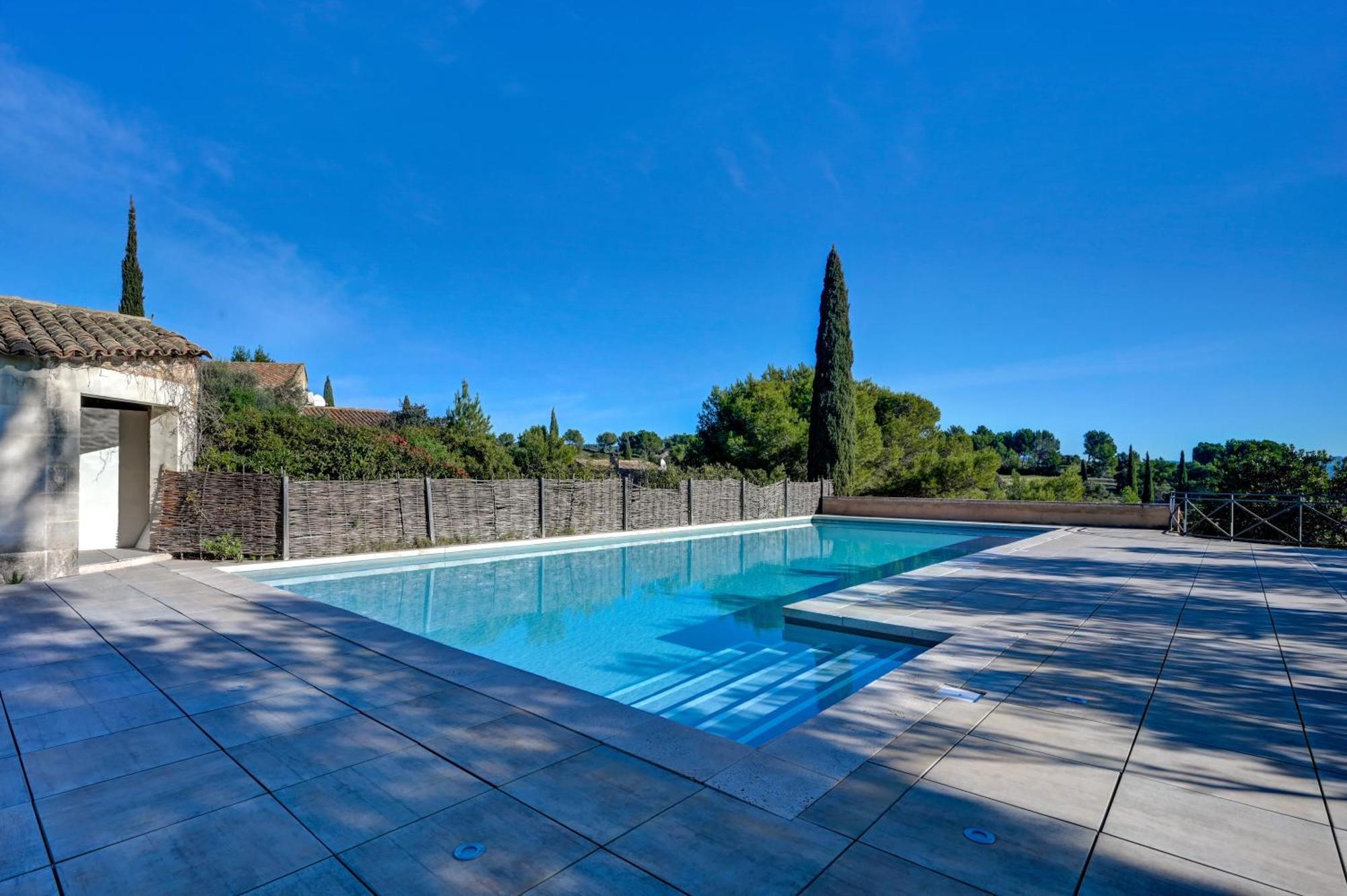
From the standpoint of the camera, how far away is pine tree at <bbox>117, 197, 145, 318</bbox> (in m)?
20.9

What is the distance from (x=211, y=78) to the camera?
517 inches

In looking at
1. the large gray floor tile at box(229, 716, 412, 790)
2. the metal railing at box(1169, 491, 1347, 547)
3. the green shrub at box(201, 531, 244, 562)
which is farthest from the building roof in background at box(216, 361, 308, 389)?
the metal railing at box(1169, 491, 1347, 547)

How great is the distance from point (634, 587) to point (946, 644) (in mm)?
5657

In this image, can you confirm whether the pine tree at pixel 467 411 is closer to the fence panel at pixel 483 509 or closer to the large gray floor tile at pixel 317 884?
the fence panel at pixel 483 509

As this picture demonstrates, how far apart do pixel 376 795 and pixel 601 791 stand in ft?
3.11

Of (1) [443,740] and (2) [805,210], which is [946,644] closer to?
(1) [443,740]

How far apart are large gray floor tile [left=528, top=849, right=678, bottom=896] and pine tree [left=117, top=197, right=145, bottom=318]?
86.2ft

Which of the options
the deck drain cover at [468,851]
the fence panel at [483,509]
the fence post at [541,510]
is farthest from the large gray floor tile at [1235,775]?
the fence post at [541,510]

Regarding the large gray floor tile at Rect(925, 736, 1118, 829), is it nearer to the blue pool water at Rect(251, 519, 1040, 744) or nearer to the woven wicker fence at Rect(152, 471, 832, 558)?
the blue pool water at Rect(251, 519, 1040, 744)

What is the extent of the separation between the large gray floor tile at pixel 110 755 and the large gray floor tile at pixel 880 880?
2.98 metres

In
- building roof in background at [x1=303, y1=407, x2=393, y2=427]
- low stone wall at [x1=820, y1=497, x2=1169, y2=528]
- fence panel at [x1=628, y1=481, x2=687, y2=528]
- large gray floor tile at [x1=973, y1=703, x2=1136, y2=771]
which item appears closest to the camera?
large gray floor tile at [x1=973, y1=703, x2=1136, y2=771]

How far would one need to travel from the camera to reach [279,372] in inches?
1155

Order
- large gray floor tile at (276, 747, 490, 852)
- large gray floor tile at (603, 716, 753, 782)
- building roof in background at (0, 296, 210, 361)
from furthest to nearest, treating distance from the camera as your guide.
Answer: building roof in background at (0, 296, 210, 361) → large gray floor tile at (603, 716, 753, 782) → large gray floor tile at (276, 747, 490, 852)

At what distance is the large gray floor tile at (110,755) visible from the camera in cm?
277
